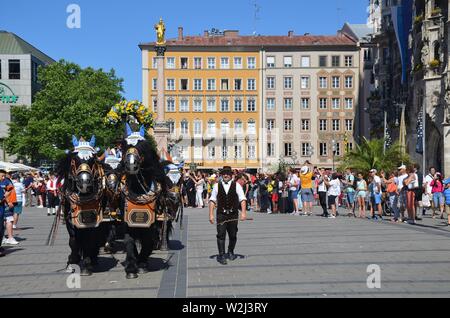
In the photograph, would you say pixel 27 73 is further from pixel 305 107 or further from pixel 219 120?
Answer: pixel 305 107

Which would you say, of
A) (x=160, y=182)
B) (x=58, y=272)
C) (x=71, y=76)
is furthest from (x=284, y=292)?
(x=71, y=76)

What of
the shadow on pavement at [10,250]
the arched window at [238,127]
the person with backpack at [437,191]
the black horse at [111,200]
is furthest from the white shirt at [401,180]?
the arched window at [238,127]

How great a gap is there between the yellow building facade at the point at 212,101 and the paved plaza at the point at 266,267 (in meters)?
65.8

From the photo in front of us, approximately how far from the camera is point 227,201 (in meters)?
12.9

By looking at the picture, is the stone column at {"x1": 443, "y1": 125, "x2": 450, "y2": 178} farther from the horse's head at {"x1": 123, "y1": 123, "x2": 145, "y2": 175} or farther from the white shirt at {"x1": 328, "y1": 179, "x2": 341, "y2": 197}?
the horse's head at {"x1": 123, "y1": 123, "x2": 145, "y2": 175}

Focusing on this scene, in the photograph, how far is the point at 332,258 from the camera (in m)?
13.0

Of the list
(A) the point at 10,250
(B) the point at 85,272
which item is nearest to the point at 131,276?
(B) the point at 85,272

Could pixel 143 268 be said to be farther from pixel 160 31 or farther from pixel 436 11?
pixel 436 11

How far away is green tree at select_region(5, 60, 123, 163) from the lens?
6350 cm

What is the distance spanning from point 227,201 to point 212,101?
73279mm

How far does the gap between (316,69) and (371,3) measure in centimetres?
1000

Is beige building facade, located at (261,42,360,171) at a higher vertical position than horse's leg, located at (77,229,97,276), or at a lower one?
higher

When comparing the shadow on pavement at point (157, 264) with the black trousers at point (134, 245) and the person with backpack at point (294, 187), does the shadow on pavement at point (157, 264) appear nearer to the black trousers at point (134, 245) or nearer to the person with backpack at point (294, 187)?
the black trousers at point (134, 245)

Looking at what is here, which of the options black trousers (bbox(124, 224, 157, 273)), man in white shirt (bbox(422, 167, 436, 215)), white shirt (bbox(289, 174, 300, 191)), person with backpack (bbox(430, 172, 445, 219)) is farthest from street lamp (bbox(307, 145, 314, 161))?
black trousers (bbox(124, 224, 157, 273))
